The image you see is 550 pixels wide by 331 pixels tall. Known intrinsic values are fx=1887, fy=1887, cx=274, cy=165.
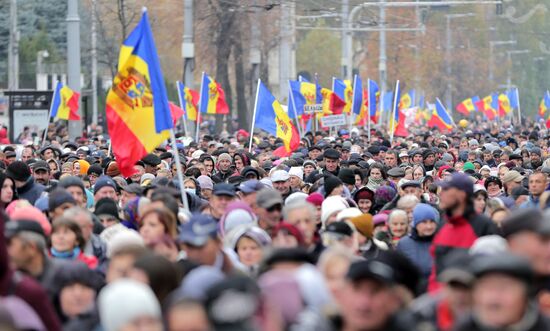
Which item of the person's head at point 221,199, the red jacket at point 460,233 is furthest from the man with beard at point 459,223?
the person's head at point 221,199

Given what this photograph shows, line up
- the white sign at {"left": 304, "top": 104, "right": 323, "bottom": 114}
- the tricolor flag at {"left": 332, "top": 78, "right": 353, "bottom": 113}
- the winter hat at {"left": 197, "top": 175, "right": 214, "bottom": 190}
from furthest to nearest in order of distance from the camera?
the tricolor flag at {"left": 332, "top": 78, "right": 353, "bottom": 113} → the white sign at {"left": 304, "top": 104, "right": 323, "bottom": 114} → the winter hat at {"left": 197, "top": 175, "right": 214, "bottom": 190}

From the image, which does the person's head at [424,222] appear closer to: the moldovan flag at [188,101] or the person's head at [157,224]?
the person's head at [157,224]

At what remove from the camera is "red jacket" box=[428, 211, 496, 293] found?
35.9ft

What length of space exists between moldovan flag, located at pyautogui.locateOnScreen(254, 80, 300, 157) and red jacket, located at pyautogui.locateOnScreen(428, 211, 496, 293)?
15591 mm

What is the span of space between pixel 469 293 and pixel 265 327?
111 centimetres

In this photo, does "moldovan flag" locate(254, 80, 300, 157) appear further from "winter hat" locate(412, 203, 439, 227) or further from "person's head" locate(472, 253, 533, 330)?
"person's head" locate(472, 253, 533, 330)

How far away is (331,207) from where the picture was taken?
13609 mm

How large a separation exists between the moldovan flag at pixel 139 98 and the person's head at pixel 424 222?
3080mm

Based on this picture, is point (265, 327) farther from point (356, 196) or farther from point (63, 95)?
point (63, 95)

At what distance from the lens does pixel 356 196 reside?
16.8 metres

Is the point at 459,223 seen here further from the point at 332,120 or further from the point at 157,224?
the point at 332,120

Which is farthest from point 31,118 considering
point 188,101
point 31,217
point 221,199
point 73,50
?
point 31,217

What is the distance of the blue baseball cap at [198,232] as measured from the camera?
385 inches

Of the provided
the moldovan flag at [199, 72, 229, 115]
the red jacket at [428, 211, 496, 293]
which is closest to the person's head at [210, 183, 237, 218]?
the red jacket at [428, 211, 496, 293]
